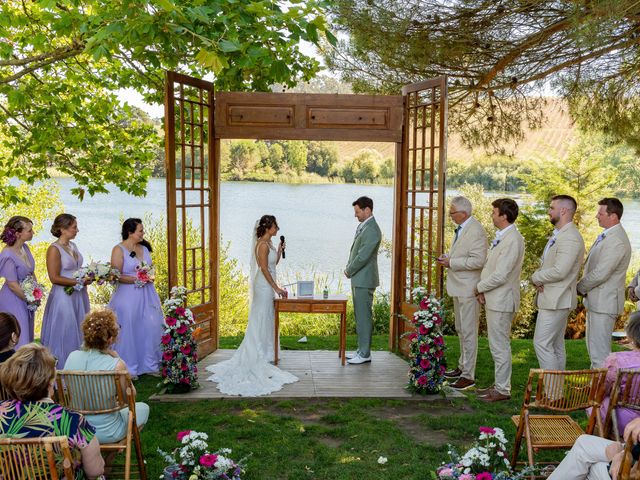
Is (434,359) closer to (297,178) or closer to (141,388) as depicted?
(141,388)

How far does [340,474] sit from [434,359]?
2.06 m

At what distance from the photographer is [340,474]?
166 inches

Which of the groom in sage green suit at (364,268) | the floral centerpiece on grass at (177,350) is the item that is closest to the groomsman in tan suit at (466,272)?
the groom in sage green suit at (364,268)

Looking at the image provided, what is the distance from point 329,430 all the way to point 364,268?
2.26 m

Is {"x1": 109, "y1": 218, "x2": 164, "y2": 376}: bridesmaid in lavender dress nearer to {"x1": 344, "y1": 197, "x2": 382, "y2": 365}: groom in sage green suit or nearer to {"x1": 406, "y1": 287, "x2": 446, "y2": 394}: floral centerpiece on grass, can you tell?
{"x1": 344, "y1": 197, "x2": 382, "y2": 365}: groom in sage green suit

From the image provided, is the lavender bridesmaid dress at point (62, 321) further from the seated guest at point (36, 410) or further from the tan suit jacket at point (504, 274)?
the tan suit jacket at point (504, 274)

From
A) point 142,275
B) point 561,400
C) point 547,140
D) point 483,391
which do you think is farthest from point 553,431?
point 547,140

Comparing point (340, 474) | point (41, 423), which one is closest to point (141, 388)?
point (340, 474)

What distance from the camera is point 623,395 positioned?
3.55 metres

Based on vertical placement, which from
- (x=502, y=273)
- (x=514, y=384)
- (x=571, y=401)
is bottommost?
(x=514, y=384)

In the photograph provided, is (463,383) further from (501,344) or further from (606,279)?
(606,279)

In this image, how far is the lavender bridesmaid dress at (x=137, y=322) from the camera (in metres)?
6.36

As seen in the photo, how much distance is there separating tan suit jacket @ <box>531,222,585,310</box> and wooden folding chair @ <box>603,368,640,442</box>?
1844 mm

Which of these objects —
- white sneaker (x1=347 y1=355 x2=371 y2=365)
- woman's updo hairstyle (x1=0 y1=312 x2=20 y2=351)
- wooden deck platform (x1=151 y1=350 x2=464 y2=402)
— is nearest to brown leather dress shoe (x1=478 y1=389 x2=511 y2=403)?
wooden deck platform (x1=151 y1=350 x2=464 y2=402)
